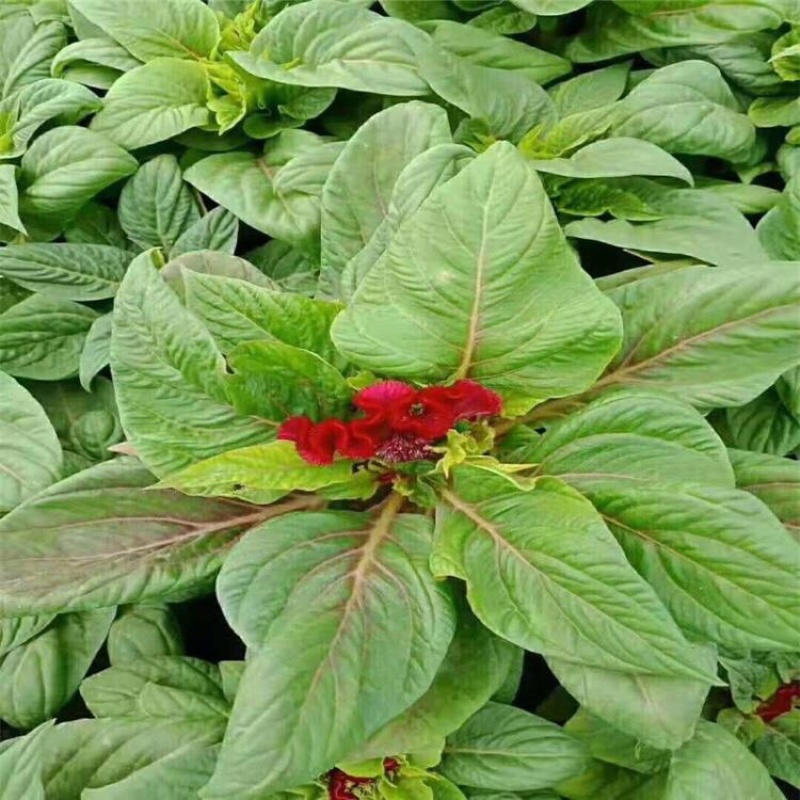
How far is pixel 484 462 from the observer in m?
0.84

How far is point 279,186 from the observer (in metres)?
1.07

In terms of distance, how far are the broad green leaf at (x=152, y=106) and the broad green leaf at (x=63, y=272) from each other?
14 cm

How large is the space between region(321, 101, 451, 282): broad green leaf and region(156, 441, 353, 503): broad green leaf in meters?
0.22

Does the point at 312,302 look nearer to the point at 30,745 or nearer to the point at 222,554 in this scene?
the point at 222,554

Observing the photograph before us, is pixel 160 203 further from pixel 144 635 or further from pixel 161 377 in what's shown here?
pixel 144 635

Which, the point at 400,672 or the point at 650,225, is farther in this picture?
the point at 650,225

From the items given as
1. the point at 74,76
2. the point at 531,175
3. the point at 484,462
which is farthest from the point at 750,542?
the point at 74,76

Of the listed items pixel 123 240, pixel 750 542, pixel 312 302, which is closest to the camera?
pixel 750 542

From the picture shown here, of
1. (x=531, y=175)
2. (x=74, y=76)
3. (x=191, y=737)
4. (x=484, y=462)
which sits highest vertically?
(x=531, y=175)

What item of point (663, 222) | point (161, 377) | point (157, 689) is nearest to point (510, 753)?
point (157, 689)

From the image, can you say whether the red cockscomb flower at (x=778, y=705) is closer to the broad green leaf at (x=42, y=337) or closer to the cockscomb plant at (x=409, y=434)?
the cockscomb plant at (x=409, y=434)

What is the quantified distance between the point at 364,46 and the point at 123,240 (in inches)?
14.3

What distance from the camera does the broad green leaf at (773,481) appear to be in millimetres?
857

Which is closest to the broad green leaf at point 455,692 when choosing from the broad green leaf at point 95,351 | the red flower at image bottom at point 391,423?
the red flower at image bottom at point 391,423
